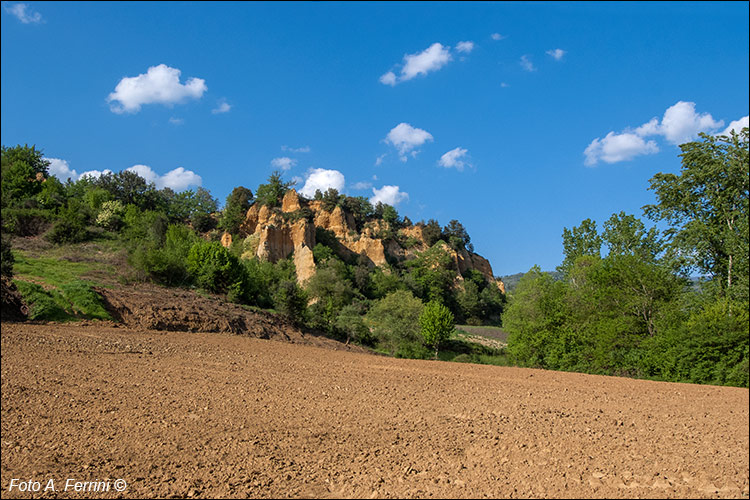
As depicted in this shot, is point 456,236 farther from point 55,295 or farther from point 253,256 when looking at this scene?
point 55,295

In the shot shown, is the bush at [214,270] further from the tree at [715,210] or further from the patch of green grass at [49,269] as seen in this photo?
the tree at [715,210]

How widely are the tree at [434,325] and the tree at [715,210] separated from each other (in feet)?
68.9

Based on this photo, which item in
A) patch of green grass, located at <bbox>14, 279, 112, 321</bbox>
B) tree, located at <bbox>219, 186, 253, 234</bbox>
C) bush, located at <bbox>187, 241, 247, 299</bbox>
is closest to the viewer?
patch of green grass, located at <bbox>14, 279, 112, 321</bbox>

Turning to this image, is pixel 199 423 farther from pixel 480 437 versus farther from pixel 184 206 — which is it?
pixel 184 206

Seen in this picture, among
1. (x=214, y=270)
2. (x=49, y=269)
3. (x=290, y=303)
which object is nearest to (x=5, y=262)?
(x=49, y=269)

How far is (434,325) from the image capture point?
104 feet

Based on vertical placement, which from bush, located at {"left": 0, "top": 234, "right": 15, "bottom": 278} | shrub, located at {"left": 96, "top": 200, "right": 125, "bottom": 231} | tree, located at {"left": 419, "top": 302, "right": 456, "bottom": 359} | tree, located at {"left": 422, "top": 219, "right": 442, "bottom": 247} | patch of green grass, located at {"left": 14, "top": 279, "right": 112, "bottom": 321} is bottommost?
tree, located at {"left": 419, "top": 302, "right": 456, "bottom": 359}

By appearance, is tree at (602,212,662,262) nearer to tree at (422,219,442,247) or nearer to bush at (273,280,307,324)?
bush at (273,280,307,324)

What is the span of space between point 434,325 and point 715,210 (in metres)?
23.9

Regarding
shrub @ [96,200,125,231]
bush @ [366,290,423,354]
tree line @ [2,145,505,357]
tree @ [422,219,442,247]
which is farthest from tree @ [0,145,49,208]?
tree @ [422,219,442,247]

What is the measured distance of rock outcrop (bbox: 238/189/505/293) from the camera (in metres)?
50.0

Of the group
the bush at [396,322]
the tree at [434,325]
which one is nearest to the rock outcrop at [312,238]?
the bush at [396,322]

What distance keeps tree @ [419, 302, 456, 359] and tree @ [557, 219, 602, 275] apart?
885 centimetres

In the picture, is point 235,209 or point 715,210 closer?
point 715,210
